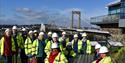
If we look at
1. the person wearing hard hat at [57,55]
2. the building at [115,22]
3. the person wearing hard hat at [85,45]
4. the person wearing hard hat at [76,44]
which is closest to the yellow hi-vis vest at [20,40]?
the person wearing hard hat at [76,44]

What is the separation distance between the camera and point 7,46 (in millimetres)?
20250

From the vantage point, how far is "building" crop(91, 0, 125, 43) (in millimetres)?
64262

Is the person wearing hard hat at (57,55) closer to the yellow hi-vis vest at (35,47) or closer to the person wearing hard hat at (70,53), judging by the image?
the person wearing hard hat at (70,53)

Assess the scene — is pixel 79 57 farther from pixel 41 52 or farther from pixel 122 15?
pixel 122 15

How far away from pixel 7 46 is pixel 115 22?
51628 mm

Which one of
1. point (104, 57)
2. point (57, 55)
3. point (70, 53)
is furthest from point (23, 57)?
point (104, 57)

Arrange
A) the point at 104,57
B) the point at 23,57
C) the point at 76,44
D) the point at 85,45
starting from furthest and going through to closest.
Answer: the point at 23,57 < the point at 85,45 < the point at 76,44 < the point at 104,57

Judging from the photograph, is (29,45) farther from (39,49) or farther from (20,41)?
(20,41)

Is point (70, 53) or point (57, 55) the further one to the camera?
point (70, 53)

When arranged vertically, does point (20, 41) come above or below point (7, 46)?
above

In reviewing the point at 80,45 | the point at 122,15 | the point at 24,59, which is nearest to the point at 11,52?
the point at 24,59

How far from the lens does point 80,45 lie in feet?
71.4

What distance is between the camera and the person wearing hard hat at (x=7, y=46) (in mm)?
20078

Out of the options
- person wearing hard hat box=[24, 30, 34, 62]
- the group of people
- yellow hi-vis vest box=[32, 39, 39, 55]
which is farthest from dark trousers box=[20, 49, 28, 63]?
yellow hi-vis vest box=[32, 39, 39, 55]
